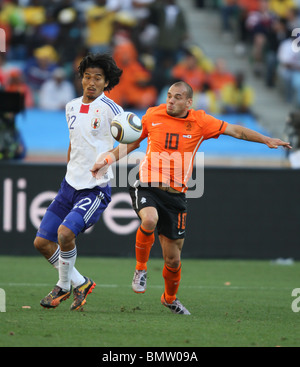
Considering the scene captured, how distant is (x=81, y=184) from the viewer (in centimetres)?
783

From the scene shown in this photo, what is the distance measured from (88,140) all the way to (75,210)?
69 cm

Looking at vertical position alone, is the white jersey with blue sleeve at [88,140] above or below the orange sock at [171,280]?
above

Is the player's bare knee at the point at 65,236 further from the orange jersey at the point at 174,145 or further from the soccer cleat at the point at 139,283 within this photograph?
the orange jersey at the point at 174,145

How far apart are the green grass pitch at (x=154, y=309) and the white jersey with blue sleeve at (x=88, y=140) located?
50.2 inches

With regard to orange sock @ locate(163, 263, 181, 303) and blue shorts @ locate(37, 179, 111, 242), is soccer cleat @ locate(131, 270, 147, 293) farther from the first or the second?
blue shorts @ locate(37, 179, 111, 242)

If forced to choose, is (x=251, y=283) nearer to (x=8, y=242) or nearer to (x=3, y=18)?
(x=8, y=242)

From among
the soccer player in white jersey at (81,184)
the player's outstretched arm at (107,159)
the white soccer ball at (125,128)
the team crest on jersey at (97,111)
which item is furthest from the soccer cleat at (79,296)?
the team crest on jersey at (97,111)

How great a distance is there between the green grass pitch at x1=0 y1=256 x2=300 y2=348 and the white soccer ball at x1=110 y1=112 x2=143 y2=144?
1.65 meters

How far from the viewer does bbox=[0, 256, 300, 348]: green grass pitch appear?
20.8ft

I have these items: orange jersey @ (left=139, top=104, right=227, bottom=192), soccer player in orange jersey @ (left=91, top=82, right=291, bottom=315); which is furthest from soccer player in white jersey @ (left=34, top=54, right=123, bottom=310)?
orange jersey @ (left=139, top=104, right=227, bottom=192)

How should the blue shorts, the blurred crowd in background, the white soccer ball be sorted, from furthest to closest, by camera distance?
1. the blurred crowd in background
2. the blue shorts
3. the white soccer ball

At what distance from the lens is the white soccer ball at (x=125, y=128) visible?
752 centimetres

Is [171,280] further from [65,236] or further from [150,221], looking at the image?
[65,236]

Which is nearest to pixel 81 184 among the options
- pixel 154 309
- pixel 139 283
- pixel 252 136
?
pixel 139 283
